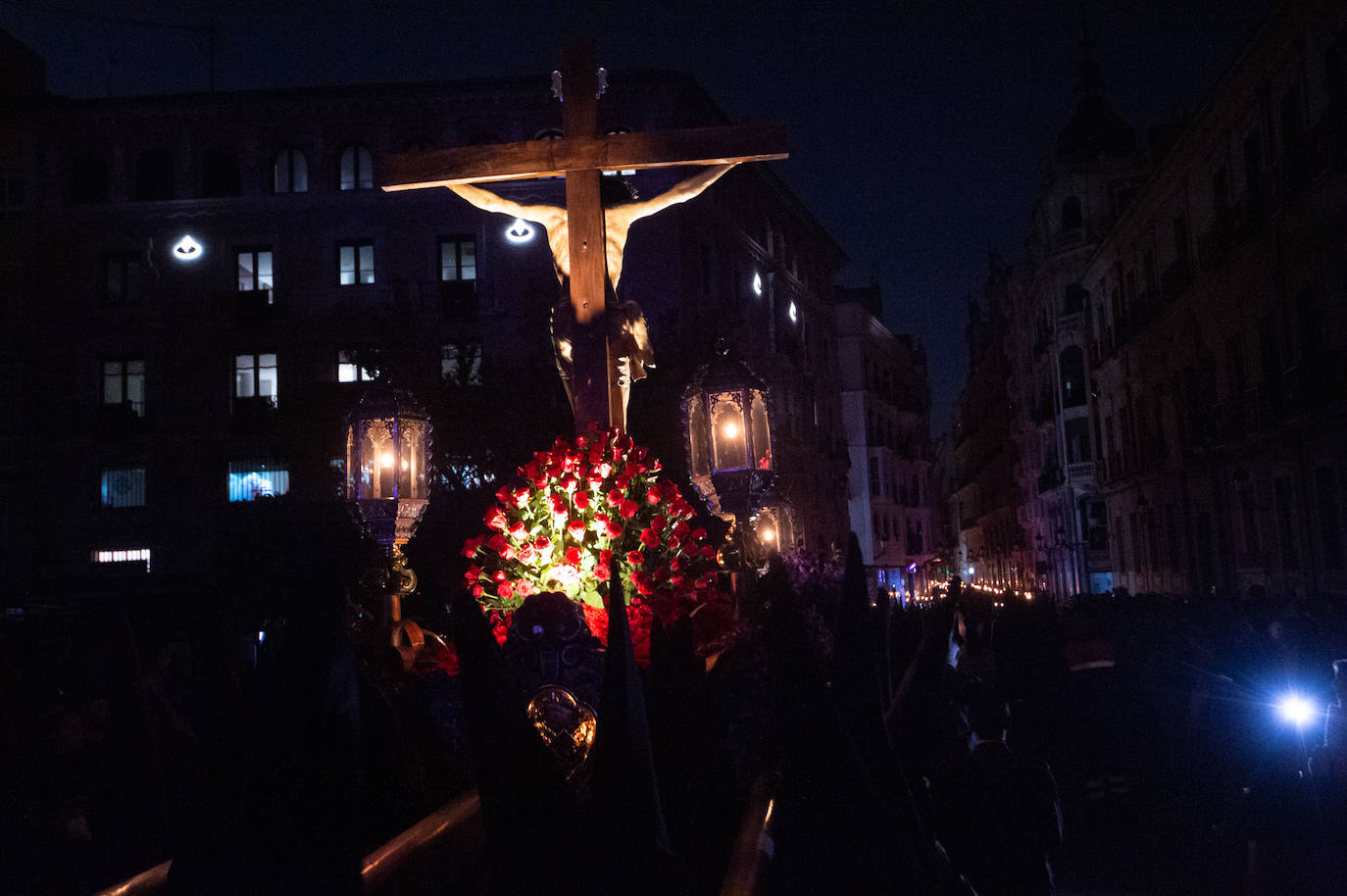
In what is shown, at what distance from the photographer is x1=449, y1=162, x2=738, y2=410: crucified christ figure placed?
7.10 meters

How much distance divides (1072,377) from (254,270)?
32.5 meters

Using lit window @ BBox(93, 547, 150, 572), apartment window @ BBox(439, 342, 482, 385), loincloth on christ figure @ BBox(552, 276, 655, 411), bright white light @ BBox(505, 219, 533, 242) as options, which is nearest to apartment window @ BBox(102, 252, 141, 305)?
lit window @ BBox(93, 547, 150, 572)

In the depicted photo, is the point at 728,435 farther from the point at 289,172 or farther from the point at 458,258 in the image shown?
the point at 289,172

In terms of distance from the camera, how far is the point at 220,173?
31.9 m

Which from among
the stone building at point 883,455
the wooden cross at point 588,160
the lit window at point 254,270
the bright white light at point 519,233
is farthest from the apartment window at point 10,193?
the stone building at point 883,455

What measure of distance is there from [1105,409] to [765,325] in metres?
12.4

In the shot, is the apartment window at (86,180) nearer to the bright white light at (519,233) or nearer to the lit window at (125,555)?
the lit window at (125,555)

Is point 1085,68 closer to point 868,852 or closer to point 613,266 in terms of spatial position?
point 613,266

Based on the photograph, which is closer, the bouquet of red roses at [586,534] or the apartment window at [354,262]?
the bouquet of red roses at [586,534]

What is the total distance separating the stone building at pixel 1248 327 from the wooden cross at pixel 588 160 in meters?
11.0

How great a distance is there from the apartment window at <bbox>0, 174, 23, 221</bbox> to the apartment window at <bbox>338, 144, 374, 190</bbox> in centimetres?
917

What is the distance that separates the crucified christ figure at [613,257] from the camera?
7102mm

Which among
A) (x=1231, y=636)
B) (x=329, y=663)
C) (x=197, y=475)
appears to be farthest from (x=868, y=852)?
(x=197, y=475)

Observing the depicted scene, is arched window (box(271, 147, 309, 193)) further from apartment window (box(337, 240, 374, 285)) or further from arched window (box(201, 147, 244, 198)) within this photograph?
apartment window (box(337, 240, 374, 285))
